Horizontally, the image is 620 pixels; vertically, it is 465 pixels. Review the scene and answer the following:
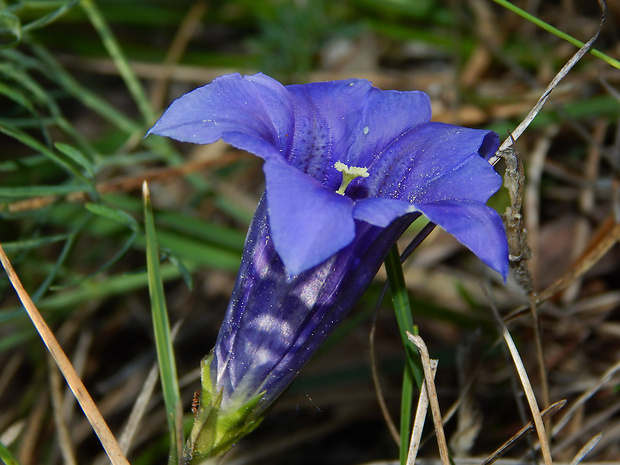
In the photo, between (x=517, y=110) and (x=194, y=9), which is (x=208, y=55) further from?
(x=517, y=110)

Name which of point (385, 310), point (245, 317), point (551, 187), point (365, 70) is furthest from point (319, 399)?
point (365, 70)

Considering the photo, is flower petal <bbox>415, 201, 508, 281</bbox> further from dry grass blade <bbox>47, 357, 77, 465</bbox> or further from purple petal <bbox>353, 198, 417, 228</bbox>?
dry grass blade <bbox>47, 357, 77, 465</bbox>

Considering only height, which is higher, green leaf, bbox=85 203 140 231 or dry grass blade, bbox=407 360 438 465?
green leaf, bbox=85 203 140 231

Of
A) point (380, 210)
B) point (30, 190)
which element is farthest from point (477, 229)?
point (30, 190)

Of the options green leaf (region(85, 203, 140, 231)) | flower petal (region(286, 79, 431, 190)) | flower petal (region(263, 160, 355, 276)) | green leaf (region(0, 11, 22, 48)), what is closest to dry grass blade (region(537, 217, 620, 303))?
flower petal (region(286, 79, 431, 190))

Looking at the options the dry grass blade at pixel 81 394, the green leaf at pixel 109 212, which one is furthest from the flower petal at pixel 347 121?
the dry grass blade at pixel 81 394

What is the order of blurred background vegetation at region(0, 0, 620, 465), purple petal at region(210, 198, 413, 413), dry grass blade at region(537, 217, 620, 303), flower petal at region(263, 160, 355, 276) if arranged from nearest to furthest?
flower petal at region(263, 160, 355, 276)
purple petal at region(210, 198, 413, 413)
dry grass blade at region(537, 217, 620, 303)
blurred background vegetation at region(0, 0, 620, 465)

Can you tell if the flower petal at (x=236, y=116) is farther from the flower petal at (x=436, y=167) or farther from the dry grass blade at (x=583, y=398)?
the dry grass blade at (x=583, y=398)
